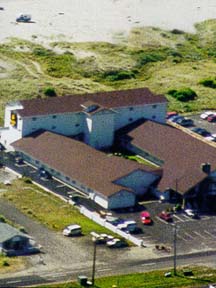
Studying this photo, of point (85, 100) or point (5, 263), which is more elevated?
point (5, 263)

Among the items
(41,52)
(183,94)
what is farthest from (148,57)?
(183,94)

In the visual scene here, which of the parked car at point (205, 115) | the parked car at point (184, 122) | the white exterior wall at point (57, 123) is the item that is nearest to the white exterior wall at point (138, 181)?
the white exterior wall at point (57, 123)

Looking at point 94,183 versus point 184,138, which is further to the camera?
point 184,138

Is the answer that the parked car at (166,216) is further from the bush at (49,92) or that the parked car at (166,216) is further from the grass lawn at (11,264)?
the bush at (49,92)

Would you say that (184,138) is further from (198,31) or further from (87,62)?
(198,31)

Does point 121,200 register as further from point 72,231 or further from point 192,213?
point 72,231

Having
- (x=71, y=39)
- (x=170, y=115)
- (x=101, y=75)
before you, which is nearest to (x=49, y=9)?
(x=71, y=39)
